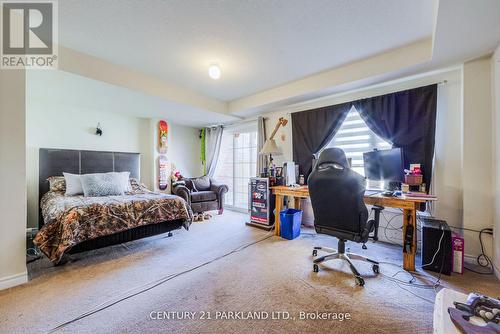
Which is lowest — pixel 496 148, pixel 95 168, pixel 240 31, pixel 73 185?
pixel 73 185

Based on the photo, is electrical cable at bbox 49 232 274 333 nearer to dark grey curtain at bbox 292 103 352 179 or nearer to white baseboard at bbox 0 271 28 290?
white baseboard at bbox 0 271 28 290

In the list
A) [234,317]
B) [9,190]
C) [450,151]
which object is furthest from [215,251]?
[450,151]

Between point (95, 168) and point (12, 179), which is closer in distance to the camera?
point (12, 179)

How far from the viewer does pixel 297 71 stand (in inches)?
117

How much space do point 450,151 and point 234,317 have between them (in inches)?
121

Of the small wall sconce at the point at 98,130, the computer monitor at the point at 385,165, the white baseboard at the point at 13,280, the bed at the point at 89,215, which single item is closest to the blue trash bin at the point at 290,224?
the computer monitor at the point at 385,165

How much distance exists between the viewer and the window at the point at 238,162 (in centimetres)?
493

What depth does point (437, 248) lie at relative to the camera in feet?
6.81

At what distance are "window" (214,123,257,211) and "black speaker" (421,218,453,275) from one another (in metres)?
3.31

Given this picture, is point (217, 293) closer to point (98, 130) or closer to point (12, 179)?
point (12, 179)

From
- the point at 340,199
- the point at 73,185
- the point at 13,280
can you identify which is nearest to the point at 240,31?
the point at 340,199

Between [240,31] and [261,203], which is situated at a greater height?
[240,31]

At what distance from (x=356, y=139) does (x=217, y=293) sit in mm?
2913

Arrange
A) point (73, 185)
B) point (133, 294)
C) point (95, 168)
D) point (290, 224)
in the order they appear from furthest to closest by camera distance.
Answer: point (95, 168)
point (73, 185)
point (290, 224)
point (133, 294)
